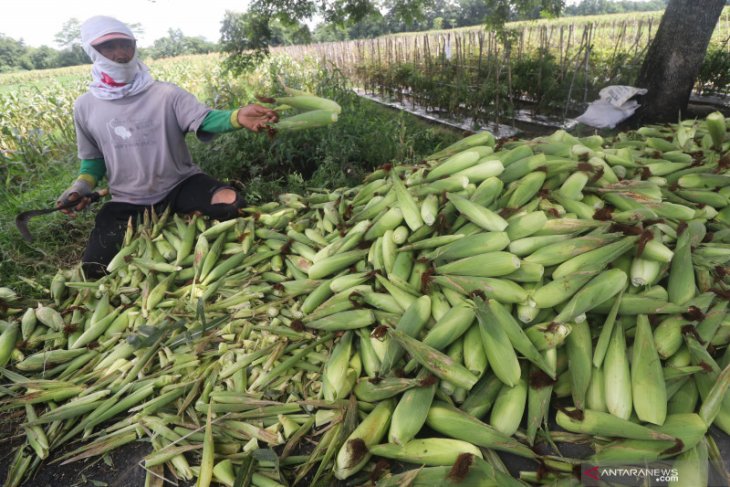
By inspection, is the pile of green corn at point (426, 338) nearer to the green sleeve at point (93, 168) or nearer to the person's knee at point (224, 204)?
the person's knee at point (224, 204)

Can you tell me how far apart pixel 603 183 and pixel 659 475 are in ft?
4.80

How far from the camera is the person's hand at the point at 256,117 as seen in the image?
2.60 metres

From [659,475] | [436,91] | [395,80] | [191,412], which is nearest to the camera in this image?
[659,475]

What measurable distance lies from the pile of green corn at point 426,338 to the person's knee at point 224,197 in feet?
1.80

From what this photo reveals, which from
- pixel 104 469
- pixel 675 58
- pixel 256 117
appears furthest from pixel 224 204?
pixel 675 58

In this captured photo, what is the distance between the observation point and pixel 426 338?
5.41 ft

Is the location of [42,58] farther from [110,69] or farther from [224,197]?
[224,197]

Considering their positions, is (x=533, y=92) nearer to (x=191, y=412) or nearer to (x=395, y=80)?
(x=395, y=80)

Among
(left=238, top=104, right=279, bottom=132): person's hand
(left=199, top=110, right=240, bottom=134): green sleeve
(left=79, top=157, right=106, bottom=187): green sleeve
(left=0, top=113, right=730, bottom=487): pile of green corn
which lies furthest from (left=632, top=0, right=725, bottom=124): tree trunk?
(left=79, top=157, right=106, bottom=187): green sleeve

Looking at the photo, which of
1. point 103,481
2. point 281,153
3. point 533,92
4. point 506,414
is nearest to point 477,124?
point 533,92

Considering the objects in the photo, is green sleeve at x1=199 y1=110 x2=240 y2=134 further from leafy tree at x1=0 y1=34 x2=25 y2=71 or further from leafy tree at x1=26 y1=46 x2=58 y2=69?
leafy tree at x1=26 y1=46 x2=58 y2=69

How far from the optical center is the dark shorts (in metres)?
2.80

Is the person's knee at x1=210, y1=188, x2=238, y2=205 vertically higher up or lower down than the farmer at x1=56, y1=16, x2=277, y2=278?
lower down

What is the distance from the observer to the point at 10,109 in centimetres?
679
